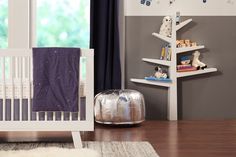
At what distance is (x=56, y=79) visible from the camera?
8.29 feet

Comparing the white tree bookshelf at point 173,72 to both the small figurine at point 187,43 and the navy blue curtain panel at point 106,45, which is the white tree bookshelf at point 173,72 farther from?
the navy blue curtain panel at point 106,45

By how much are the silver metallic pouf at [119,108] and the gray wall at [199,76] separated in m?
0.54

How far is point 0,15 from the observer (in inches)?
163

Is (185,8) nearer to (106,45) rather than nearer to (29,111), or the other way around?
(106,45)

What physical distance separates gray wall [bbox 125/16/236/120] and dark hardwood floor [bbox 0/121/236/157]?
0.31 m

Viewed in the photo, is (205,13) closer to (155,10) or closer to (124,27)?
(155,10)

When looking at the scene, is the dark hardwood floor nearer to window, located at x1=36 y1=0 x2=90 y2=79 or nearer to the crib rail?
the crib rail

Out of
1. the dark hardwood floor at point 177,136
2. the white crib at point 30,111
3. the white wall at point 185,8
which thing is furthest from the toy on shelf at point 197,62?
the white crib at point 30,111

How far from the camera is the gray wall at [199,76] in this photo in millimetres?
4160

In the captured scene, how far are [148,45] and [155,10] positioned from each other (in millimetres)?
352

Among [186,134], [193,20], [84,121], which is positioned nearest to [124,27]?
[193,20]

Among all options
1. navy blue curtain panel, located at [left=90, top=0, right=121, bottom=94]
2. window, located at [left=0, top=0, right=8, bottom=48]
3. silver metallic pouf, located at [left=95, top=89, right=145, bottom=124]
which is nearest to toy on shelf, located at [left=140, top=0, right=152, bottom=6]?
navy blue curtain panel, located at [left=90, top=0, right=121, bottom=94]

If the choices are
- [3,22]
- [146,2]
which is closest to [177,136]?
[146,2]

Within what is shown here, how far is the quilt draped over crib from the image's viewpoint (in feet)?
8.20
